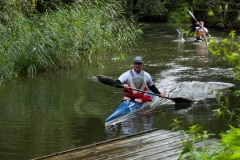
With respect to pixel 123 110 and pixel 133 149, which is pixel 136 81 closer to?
pixel 123 110

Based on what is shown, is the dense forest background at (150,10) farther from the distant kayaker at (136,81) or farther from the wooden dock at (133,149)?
the wooden dock at (133,149)

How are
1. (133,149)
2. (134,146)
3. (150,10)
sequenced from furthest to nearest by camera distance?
1. (150,10)
2. (134,146)
3. (133,149)

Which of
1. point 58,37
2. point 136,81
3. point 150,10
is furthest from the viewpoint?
point 150,10

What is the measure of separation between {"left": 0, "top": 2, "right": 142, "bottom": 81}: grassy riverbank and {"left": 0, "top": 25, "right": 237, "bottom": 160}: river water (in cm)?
42

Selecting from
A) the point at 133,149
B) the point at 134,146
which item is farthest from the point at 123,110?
the point at 133,149

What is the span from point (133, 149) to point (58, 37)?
9.00m

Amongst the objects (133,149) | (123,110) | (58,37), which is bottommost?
(123,110)

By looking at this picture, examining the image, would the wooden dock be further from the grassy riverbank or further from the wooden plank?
the grassy riverbank

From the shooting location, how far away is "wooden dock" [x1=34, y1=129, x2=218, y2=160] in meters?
6.31

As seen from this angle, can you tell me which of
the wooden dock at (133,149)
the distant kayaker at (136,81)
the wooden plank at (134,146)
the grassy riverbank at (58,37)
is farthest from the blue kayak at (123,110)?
the grassy riverbank at (58,37)

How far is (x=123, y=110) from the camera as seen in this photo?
10008 mm

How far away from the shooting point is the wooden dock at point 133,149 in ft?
20.7

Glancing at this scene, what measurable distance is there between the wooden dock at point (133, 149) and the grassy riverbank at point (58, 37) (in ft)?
21.3

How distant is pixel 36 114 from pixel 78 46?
18.3ft
